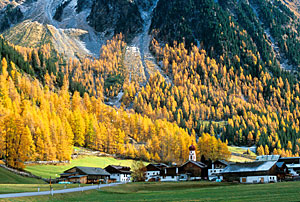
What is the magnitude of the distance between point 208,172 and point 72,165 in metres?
40.7

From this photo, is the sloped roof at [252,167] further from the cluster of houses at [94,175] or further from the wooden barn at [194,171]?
the cluster of houses at [94,175]

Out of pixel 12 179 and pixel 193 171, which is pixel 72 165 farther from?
pixel 12 179

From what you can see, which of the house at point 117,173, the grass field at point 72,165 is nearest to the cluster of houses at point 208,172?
the house at point 117,173

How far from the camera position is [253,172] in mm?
88062

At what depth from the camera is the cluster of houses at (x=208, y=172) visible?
87562 mm

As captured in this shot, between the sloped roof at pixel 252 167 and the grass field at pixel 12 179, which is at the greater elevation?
the sloped roof at pixel 252 167

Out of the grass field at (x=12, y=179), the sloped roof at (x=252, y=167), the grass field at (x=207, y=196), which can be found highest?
the sloped roof at (x=252, y=167)

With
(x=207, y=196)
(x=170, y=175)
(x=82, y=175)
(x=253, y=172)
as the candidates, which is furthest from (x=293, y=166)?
(x=207, y=196)

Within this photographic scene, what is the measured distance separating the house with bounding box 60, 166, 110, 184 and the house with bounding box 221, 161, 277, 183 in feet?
111

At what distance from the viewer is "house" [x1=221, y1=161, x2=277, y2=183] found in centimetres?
8606

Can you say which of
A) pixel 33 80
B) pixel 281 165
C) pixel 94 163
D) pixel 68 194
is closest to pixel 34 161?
pixel 94 163

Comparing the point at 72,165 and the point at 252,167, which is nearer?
the point at 252,167

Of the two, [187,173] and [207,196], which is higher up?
[187,173]

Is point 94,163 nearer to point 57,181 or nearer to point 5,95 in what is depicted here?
point 57,181
